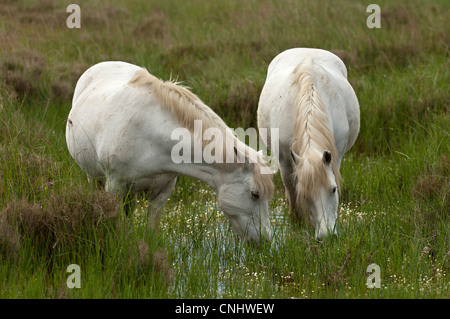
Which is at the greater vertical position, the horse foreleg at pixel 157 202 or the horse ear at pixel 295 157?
the horse ear at pixel 295 157

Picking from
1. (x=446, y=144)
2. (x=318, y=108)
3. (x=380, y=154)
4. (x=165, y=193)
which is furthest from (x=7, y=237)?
(x=380, y=154)

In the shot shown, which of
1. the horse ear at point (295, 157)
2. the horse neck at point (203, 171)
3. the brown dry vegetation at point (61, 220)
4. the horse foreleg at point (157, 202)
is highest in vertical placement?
the horse ear at point (295, 157)

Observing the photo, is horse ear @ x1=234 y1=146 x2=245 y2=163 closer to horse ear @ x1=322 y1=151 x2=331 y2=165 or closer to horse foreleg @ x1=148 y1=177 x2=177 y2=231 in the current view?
horse ear @ x1=322 y1=151 x2=331 y2=165

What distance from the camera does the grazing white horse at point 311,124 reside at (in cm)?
520

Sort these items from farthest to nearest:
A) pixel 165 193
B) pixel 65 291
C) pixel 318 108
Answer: pixel 165 193 < pixel 318 108 < pixel 65 291

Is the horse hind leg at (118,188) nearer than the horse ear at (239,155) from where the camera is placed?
No

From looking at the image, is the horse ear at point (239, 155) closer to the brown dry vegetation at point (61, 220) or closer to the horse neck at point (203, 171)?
the horse neck at point (203, 171)

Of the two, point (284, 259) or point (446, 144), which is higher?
point (446, 144)

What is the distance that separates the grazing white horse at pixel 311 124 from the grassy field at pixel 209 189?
1.05 feet

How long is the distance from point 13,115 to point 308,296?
12.7 feet

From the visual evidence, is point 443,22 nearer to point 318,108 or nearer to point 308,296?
point 318,108

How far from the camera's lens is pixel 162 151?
5434mm

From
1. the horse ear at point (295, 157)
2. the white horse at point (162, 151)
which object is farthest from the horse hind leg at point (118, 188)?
the horse ear at point (295, 157)

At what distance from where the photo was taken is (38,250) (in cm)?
496
